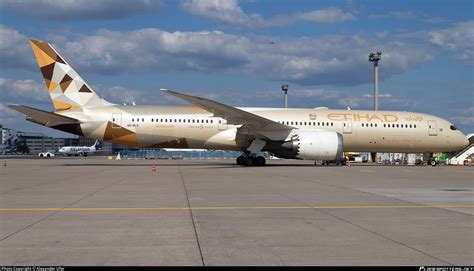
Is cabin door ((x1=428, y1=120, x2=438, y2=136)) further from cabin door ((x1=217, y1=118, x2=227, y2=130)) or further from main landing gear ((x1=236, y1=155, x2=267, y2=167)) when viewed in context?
cabin door ((x1=217, y1=118, x2=227, y2=130))

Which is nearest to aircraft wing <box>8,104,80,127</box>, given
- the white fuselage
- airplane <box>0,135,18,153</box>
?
the white fuselage

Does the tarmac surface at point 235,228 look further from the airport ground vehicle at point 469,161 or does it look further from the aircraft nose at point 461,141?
the airport ground vehicle at point 469,161

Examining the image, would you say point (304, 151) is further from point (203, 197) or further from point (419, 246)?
point (419, 246)

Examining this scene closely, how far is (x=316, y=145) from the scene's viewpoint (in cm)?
2672

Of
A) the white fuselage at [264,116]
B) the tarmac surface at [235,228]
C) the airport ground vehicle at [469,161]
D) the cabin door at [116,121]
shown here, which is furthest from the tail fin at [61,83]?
the airport ground vehicle at [469,161]

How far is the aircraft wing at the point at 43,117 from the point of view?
26031mm

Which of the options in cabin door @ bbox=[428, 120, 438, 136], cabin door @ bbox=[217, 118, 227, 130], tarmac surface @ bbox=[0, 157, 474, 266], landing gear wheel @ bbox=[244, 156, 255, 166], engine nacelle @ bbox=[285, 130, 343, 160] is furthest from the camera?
cabin door @ bbox=[428, 120, 438, 136]

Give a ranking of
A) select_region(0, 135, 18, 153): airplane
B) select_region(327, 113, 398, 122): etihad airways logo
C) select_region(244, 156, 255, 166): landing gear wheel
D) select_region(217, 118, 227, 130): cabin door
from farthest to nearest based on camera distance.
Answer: select_region(0, 135, 18, 153): airplane
select_region(327, 113, 398, 122): etihad airways logo
select_region(244, 156, 255, 166): landing gear wheel
select_region(217, 118, 227, 130): cabin door

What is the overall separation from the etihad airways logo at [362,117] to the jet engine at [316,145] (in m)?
2.91

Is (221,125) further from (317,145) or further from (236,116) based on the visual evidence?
(317,145)

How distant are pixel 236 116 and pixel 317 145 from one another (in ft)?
15.0

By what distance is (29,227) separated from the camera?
304 inches

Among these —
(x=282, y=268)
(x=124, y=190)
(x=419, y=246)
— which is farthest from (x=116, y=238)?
(x=124, y=190)

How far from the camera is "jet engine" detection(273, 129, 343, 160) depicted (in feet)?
87.7
